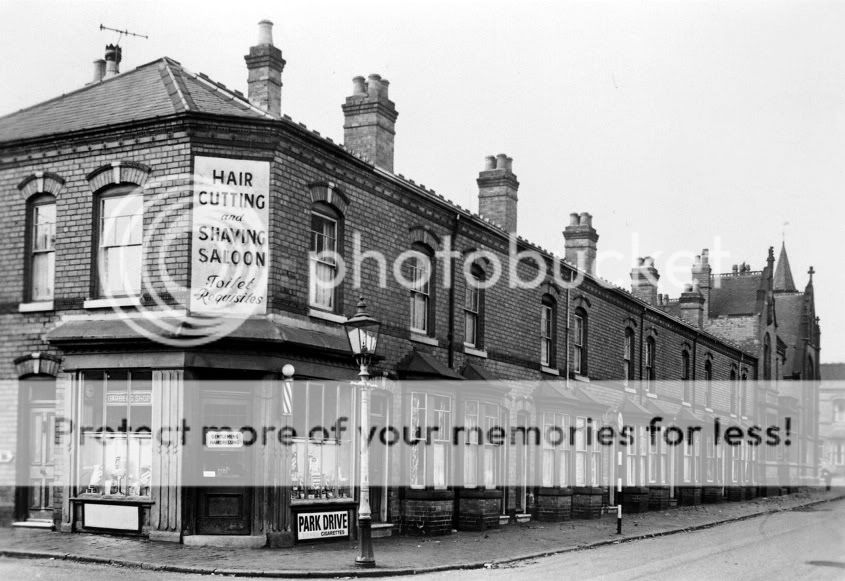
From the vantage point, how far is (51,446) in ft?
62.7

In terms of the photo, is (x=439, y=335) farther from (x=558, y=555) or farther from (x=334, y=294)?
(x=558, y=555)

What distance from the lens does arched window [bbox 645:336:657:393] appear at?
3878 centimetres

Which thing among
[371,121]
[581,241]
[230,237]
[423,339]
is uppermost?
[371,121]

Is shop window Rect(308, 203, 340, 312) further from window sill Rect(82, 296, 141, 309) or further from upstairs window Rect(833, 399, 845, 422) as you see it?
upstairs window Rect(833, 399, 845, 422)

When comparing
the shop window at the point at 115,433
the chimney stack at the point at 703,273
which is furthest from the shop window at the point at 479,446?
the chimney stack at the point at 703,273

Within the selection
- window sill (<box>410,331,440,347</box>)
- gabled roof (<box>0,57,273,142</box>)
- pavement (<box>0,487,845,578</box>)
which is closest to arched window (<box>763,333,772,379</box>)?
pavement (<box>0,487,845,578</box>)

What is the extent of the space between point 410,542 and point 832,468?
66860 mm

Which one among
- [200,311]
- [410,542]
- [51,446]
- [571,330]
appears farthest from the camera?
[571,330]

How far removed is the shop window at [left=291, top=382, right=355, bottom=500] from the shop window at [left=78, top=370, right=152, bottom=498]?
8.44ft

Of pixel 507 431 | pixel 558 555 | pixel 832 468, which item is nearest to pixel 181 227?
pixel 558 555

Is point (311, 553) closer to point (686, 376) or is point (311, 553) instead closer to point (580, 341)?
point (580, 341)

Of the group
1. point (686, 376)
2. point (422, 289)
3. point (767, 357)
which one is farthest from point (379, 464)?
point (767, 357)

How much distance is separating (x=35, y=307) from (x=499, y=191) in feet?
48.1

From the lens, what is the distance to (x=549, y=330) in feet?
101
